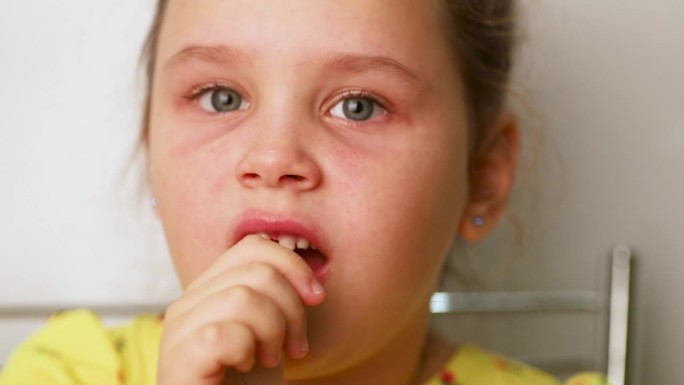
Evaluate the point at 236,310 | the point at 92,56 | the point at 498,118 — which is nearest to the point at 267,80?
the point at 236,310

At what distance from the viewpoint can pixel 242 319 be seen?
749 mm

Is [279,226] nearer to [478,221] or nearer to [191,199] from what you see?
[191,199]

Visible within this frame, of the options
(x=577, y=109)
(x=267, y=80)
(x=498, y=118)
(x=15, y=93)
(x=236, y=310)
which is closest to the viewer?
(x=236, y=310)

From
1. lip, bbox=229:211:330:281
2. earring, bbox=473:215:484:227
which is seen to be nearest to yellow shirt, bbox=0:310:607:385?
earring, bbox=473:215:484:227

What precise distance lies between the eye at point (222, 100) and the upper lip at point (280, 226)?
0.41 feet

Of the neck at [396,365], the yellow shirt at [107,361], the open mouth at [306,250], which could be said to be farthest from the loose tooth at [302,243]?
the yellow shirt at [107,361]

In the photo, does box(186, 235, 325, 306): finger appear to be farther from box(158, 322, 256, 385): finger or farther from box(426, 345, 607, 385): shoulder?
box(426, 345, 607, 385): shoulder

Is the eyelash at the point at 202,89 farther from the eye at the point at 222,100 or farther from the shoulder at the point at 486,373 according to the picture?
the shoulder at the point at 486,373

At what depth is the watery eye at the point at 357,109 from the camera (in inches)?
36.7

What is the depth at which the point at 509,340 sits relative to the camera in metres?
1.43

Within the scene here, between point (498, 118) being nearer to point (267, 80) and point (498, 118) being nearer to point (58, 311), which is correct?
point (267, 80)

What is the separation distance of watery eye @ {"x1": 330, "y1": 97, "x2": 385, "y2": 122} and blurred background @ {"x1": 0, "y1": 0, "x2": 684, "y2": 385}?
381mm

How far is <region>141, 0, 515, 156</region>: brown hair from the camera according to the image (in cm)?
103

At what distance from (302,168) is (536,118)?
60 cm
